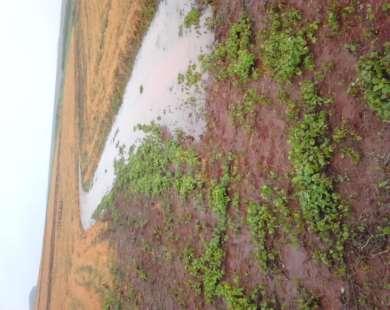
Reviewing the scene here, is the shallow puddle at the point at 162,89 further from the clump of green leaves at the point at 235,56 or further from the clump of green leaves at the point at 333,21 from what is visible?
the clump of green leaves at the point at 333,21

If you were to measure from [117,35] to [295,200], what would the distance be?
6.48 metres

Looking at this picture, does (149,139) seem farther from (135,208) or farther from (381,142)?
(381,142)

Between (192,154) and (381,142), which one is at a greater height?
(192,154)

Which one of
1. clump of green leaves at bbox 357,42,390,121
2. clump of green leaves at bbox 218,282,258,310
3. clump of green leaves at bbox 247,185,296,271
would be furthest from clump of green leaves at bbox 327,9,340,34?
clump of green leaves at bbox 218,282,258,310

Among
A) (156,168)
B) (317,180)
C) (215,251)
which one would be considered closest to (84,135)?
(156,168)

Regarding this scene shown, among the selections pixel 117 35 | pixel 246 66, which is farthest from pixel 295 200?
pixel 117 35

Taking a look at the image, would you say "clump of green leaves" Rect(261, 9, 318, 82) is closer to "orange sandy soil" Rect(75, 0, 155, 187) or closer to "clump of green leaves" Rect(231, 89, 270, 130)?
"clump of green leaves" Rect(231, 89, 270, 130)

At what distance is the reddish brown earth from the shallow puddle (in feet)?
1.69

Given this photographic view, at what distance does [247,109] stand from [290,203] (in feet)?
4.52

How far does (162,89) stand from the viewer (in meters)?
7.77

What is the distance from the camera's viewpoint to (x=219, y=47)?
5.99 meters

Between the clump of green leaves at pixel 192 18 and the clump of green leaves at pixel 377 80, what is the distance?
129 inches

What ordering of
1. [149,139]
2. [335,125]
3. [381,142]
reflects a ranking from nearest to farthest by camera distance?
[381,142], [335,125], [149,139]

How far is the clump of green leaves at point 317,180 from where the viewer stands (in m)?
4.14
